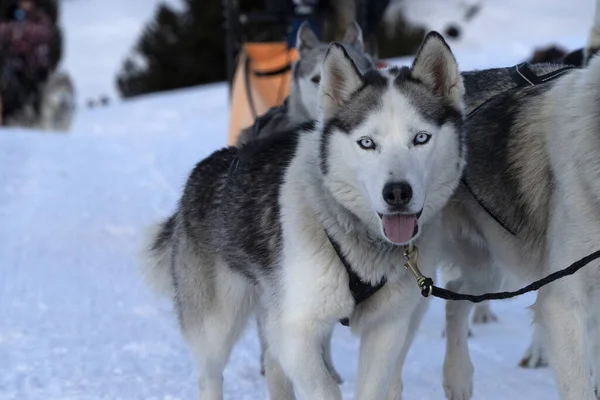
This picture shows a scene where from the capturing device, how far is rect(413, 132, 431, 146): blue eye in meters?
2.74

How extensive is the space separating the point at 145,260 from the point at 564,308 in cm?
171

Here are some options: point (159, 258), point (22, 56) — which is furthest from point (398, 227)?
point (22, 56)

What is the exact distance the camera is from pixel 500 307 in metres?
5.32

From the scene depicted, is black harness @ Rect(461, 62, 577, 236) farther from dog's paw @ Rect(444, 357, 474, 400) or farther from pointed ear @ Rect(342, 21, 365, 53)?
pointed ear @ Rect(342, 21, 365, 53)

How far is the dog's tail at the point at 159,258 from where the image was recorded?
3742 millimetres

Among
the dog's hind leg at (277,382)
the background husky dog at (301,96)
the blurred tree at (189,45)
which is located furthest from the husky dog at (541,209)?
the blurred tree at (189,45)

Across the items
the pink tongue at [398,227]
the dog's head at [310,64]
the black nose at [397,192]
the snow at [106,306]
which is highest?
the black nose at [397,192]

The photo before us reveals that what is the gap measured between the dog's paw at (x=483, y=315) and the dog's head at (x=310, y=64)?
1.31 m

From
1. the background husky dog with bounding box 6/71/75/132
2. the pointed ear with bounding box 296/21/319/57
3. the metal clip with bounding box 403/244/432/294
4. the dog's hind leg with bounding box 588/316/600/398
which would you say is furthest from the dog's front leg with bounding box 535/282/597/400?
the background husky dog with bounding box 6/71/75/132

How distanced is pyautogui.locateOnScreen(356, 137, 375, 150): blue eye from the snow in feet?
4.11

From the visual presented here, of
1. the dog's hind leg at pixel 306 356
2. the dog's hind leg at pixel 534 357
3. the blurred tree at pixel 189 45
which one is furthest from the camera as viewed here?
the blurred tree at pixel 189 45

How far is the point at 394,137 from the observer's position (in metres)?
2.72

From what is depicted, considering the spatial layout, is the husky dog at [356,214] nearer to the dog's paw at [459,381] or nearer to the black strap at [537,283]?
the black strap at [537,283]

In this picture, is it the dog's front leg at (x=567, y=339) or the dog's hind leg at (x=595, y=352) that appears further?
the dog's hind leg at (x=595, y=352)
